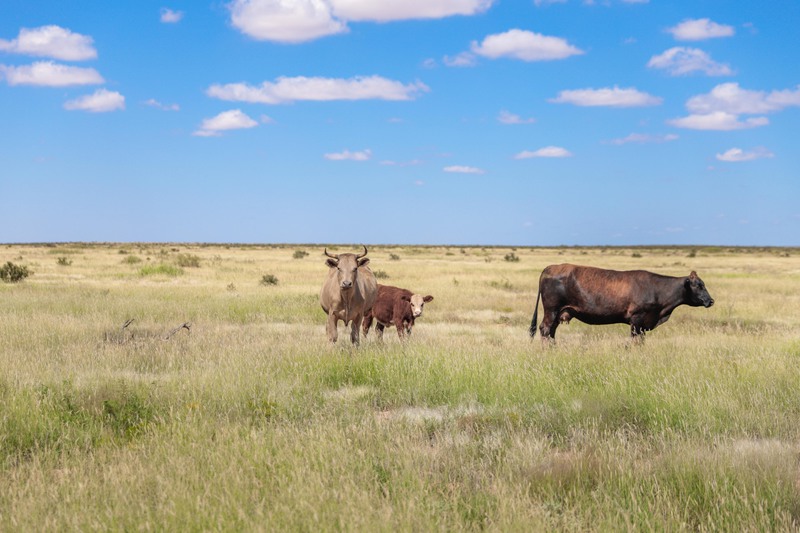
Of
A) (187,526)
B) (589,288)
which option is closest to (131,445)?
(187,526)

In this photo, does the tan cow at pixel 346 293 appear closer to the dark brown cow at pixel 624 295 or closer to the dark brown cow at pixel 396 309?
the dark brown cow at pixel 396 309

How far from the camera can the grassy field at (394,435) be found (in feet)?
14.4

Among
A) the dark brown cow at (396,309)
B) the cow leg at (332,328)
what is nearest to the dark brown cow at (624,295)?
the dark brown cow at (396,309)

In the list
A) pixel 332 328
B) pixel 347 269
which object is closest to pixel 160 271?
pixel 332 328

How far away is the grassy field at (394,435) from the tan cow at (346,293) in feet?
2.72

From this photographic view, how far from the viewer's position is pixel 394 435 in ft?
20.1

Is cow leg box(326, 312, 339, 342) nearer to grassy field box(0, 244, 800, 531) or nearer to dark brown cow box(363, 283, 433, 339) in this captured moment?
grassy field box(0, 244, 800, 531)

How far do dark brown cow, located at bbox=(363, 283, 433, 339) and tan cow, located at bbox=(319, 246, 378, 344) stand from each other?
4.28 feet

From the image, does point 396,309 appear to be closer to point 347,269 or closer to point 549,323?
point 347,269

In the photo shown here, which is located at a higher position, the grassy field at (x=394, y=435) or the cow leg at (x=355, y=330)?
the cow leg at (x=355, y=330)

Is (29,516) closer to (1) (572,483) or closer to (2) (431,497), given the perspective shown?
(2) (431,497)

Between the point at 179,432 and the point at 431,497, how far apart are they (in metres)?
2.51

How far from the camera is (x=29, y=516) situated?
14.1ft

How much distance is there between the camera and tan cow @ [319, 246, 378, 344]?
443 inches
